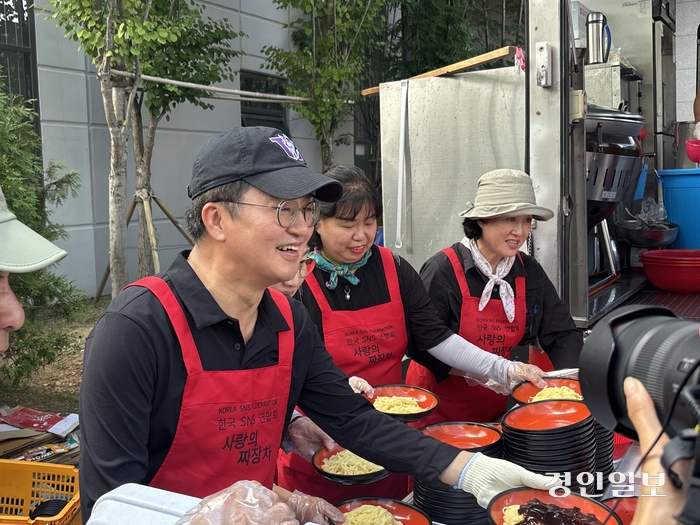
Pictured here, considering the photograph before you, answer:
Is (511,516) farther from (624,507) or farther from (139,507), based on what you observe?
(139,507)

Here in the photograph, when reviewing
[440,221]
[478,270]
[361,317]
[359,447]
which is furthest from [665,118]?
[359,447]

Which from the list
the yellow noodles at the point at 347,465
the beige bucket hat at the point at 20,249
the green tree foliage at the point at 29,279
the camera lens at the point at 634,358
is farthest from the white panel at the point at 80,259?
the camera lens at the point at 634,358

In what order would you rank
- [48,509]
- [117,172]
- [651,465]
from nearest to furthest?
1. [651,465]
2. [48,509]
3. [117,172]

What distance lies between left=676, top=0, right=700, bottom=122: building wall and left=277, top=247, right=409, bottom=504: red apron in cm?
608

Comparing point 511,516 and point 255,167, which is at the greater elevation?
point 255,167

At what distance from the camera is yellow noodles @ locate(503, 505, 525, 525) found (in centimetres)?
160

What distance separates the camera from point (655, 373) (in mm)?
1073

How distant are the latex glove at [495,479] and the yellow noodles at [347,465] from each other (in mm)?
357

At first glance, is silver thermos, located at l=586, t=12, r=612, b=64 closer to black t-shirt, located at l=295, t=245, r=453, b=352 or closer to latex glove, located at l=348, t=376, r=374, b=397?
black t-shirt, located at l=295, t=245, r=453, b=352

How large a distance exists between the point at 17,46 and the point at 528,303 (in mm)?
6939

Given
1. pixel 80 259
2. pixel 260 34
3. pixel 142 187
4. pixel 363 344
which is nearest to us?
pixel 363 344

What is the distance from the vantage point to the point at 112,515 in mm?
1080

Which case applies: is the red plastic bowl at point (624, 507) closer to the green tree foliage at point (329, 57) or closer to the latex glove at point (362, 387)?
the latex glove at point (362, 387)

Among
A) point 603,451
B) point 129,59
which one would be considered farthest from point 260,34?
point 603,451
